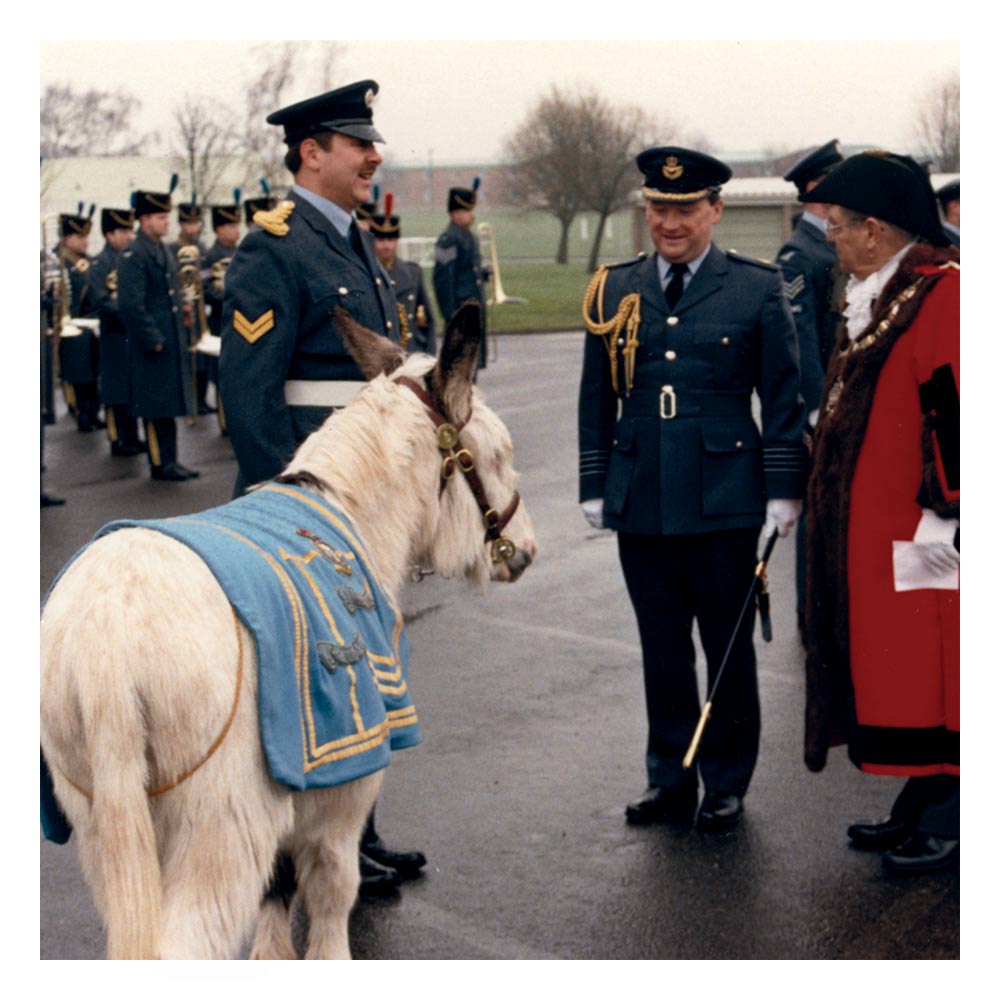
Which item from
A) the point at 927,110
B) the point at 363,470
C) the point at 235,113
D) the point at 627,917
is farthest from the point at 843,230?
the point at 235,113

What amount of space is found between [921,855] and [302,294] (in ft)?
8.47

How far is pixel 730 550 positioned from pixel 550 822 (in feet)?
3.61

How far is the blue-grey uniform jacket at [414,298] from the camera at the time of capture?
1248cm

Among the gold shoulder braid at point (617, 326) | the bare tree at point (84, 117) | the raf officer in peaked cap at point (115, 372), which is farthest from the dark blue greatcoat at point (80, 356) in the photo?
the gold shoulder braid at point (617, 326)

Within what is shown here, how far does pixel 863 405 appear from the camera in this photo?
4473mm

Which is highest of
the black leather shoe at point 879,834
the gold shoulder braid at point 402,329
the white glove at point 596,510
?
the gold shoulder braid at point 402,329

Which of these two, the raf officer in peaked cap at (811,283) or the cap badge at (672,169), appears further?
the raf officer in peaked cap at (811,283)

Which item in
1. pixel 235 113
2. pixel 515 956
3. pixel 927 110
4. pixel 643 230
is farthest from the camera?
pixel 643 230

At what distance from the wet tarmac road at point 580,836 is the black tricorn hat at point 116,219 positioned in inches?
345

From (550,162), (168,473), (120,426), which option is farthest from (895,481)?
(550,162)

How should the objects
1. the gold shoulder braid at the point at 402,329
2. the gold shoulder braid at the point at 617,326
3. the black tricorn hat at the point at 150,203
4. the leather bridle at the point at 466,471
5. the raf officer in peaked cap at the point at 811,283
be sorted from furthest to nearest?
the black tricorn hat at the point at 150,203 < the raf officer in peaked cap at the point at 811,283 < the gold shoulder braid at the point at 617,326 < the gold shoulder braid at the point at 402,329 < the leather bridle at the point at 466,471

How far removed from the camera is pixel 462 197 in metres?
16.9

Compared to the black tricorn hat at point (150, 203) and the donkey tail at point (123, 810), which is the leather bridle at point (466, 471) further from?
the black tricorn hat at point (150, 203)

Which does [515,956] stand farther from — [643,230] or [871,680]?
[643,230]
